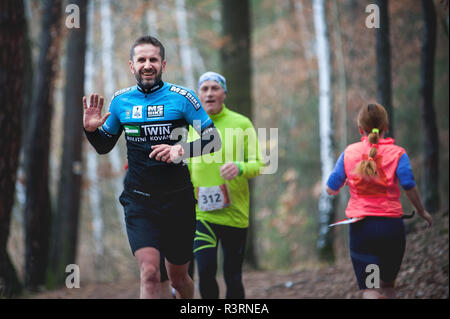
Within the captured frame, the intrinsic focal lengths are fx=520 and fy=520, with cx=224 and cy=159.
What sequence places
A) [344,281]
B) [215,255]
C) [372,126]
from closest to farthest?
[372,126] < [215,255] < [344,281]

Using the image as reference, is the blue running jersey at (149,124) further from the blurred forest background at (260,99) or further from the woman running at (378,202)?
the blurred forest background at (260,99)

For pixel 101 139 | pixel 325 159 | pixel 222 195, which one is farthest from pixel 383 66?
pixel 101 139

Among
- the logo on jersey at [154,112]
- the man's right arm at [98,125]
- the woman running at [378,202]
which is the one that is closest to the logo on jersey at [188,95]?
the logo on jersey at [154,112]

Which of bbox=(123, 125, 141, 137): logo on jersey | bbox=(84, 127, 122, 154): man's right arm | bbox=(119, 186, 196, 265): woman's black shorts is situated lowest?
bbox=(119, 186, 196, 265): woman's black shorts

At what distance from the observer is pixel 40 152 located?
8656 mm

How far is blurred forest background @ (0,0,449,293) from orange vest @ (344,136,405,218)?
2492 mm

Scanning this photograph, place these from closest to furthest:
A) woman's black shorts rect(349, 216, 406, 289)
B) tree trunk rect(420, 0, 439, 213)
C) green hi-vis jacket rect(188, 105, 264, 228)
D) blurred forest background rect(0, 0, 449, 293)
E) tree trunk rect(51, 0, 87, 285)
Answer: woman's black shorts rect(349, 216, 406, 289) → green hi-vis jacket rect(188, 105, 264, 228) → tree trunk rect(420, 0, 439, 213) → blurred forest background rect(0, 0, 449, 293) → tree trunk rect(51, 0, 87, 285)

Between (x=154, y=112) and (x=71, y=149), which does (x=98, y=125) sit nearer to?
(x=154, y=112)

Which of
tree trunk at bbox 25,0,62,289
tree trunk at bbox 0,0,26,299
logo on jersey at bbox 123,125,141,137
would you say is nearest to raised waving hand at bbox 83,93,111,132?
logo on jersey at bbox 123,125,141,137

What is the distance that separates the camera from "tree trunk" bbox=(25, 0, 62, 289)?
8625 mm

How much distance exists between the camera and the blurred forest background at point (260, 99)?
8.77 m

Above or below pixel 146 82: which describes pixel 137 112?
below

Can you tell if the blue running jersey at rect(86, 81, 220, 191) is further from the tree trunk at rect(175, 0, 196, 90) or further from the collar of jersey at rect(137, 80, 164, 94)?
the tree trunk at rect(175, 0, 196, 90)

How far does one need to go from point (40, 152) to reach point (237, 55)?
414 cm
